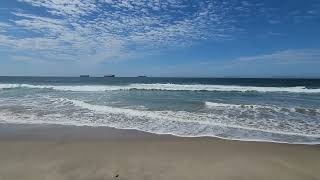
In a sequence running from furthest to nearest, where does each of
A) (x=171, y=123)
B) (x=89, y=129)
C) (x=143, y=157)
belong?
1. (x=171, y=123)
2. (x=89, y=129)
3. (x=143, y=157)

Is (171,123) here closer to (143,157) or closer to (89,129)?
(89,129)

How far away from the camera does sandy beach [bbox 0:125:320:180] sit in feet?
15.6

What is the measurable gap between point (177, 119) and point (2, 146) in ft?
18.5

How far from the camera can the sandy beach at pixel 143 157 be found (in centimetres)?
475

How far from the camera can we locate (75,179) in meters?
4.47

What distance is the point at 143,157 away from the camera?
5.69 m

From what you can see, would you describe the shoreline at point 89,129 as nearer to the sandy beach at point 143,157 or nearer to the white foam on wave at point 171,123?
the sandy beach at point 143,157

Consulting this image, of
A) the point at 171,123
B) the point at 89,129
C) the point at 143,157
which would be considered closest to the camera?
the point at 143,157

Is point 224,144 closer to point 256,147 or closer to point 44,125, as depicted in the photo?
point 256,147

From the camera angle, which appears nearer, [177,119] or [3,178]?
[3,178]

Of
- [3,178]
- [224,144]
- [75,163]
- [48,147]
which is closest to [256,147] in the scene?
[224,144]

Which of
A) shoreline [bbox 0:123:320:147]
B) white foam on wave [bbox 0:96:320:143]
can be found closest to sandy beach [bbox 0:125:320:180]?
shoreline [bbox 0:123:320:147]

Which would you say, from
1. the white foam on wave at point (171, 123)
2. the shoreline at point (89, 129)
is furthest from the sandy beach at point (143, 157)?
the white foam on wave at point (171, 123)

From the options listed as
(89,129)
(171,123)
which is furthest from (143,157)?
(171,123)
